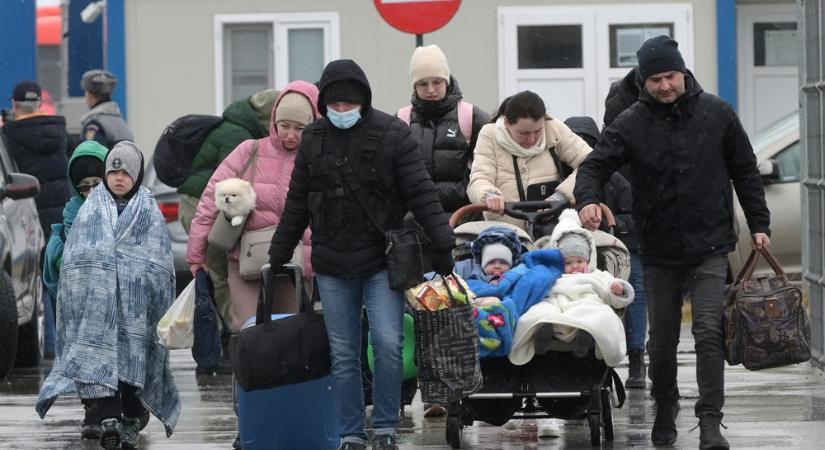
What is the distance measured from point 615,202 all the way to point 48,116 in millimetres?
5744

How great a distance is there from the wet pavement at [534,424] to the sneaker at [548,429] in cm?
5

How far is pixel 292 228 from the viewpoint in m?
9.31

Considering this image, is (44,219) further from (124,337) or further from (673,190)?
(673,190)

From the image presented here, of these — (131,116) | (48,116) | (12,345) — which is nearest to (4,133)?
(48,116)

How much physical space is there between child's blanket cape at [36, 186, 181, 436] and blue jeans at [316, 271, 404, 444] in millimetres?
1226

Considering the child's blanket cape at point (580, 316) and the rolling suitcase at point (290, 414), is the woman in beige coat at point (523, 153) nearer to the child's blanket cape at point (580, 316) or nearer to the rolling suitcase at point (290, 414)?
the child's blanket cape at point (580, 316)

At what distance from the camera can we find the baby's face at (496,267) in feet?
31.6

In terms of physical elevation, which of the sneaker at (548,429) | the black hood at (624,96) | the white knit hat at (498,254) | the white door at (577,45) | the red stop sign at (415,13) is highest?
the white door at (577,45)

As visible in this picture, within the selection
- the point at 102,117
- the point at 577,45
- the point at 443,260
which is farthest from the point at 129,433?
the point at 577,45

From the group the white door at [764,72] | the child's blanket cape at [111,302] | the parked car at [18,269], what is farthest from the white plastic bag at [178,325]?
the white door at [764,72]

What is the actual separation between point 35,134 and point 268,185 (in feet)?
19.0

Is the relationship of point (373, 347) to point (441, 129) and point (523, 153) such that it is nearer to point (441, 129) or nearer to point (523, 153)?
point (523, 153)

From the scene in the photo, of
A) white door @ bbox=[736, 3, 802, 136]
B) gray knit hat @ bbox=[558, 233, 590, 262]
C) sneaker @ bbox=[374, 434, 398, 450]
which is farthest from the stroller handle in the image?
white door @ bbox=[736, 3, 802, 136]

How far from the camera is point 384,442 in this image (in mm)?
9148
